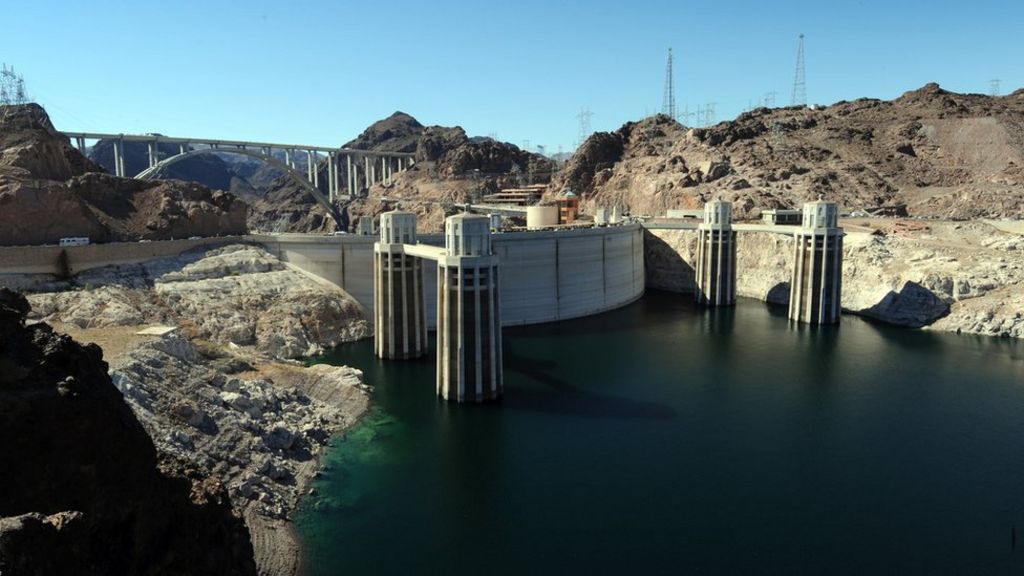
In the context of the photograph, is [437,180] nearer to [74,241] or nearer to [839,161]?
[839,161]

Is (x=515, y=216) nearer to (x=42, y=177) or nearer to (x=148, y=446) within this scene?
(x=42, y=177)

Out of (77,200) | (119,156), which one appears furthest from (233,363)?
(119,156)

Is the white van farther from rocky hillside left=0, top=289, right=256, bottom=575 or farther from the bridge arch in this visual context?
rocky hillside left=0, top=289, right=256, bottom=575

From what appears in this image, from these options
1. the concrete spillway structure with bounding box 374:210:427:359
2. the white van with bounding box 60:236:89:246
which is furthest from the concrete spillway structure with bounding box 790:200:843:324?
the white van with bounding box 60:236:89:246

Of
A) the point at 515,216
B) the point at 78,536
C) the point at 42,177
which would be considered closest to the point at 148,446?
the point at 78,536

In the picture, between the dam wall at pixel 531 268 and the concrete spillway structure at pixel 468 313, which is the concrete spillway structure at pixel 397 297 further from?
the concrete spillway structure at pixel 468 313

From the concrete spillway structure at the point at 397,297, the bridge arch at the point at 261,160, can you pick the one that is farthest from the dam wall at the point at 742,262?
the bridge arch at the point at 261,160
